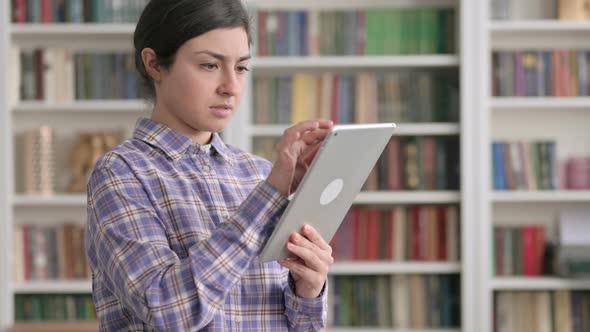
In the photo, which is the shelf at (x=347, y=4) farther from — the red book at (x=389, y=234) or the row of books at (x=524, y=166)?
the red book at (x=389, y=234)

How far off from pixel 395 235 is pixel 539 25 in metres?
0.96

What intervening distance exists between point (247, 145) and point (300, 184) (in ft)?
7.33

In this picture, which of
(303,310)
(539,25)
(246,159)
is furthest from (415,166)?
(303,310)

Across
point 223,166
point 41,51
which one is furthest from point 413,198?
point 223,166

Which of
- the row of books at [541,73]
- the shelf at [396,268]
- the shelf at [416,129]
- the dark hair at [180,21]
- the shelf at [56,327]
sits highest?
the row of books at [541,73]

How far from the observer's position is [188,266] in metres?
1.05

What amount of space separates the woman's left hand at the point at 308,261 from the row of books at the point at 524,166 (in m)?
2.18

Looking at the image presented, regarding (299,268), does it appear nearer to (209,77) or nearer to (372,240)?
(209,77)

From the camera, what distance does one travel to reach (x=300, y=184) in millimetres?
1020

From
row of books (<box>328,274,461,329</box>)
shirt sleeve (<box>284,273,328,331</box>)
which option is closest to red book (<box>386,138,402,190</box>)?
row of books (<box>328,274,461,329</box>)

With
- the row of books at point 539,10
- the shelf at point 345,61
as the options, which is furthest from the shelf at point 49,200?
the row of books at point 539,10

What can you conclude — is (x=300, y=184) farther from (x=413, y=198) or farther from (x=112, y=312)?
(x=413, y=198)

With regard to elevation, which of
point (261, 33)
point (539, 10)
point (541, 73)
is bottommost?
point (541, 73)

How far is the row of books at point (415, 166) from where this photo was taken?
328cm
